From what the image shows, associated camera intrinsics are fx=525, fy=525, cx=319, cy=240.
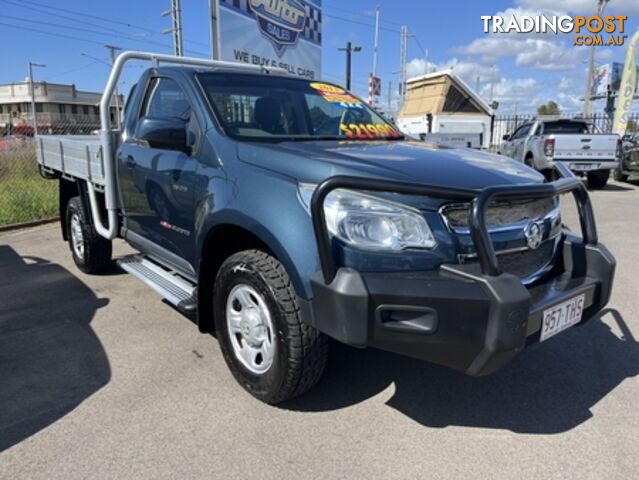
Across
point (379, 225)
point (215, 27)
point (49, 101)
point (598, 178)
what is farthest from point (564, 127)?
point (49, 101)

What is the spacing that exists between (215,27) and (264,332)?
8.27m

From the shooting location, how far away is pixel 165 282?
3807 millimetres

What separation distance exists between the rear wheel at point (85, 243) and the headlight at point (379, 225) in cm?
354

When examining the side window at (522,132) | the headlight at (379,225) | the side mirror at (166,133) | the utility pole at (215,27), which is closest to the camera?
the headlight at (379,225)

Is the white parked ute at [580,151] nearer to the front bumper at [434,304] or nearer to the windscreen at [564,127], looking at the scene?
the windscreen at [564,127]

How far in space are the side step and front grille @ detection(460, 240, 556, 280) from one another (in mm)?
1835

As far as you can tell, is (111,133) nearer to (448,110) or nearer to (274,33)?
(274,33)

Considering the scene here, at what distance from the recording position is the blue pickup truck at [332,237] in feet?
7.36

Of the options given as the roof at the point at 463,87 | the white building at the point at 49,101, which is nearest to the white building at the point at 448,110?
the roof at the point at 463,87

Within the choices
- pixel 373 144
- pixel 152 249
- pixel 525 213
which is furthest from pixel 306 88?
pixel 525 213

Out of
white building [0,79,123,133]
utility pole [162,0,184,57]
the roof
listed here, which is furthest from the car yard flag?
white building [0,79,123,133]

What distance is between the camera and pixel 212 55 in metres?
9.93

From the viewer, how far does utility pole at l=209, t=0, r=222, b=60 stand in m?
9.55

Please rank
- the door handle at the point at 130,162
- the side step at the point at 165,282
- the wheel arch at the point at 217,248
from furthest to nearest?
the door handle at the point at 130,162 → the side step at the point at 165,282 → the wheel arch at the point at 217,248
